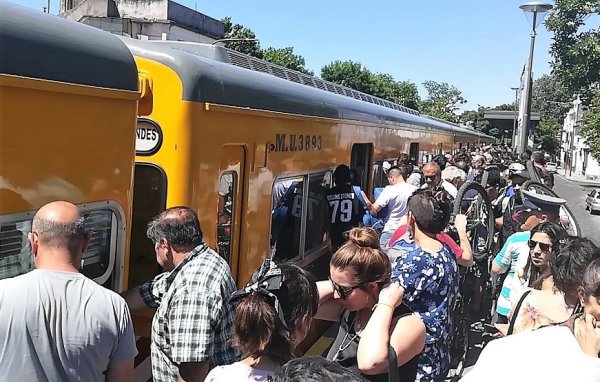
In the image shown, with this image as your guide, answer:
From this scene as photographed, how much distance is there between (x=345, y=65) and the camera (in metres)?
63.1

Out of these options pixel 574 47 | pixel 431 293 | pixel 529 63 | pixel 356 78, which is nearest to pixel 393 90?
pixel 356 78

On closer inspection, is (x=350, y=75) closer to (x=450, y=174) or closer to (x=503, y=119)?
(x=503, y=119)

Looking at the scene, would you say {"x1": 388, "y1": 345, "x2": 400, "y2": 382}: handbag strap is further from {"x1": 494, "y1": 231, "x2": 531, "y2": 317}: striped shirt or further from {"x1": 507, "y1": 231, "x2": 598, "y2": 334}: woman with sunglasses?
{"x1": 494, "y1": 231, "x2": 531, "y2": 317}: striped shirt

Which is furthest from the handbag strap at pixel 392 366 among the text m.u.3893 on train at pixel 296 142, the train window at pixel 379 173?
the train window at pixel 379 173

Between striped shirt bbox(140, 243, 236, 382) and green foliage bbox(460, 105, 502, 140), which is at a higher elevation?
green foliage bbox(460, 105, 502, 140)

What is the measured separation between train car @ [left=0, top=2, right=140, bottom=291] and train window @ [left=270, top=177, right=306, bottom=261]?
1.90 meters

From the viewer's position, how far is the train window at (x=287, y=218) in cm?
489

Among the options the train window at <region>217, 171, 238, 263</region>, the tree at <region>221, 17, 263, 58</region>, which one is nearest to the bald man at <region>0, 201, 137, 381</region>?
the train window at <region>217, 171, 238, 263</region>

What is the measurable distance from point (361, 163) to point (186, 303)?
491 cm

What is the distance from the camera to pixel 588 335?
2.11 metres

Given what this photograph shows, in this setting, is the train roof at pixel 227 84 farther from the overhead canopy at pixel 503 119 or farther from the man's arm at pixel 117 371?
the overhead canopy at pixel 503 119

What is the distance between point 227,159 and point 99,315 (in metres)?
1.61

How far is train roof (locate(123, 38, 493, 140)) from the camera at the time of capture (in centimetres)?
331

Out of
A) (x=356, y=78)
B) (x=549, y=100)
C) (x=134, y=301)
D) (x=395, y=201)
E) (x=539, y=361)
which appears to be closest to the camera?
(x=539, y=361)
